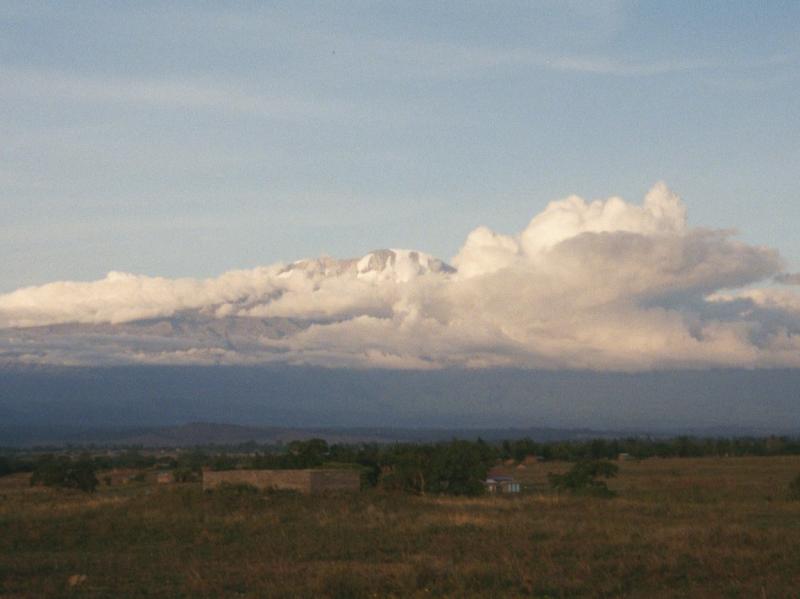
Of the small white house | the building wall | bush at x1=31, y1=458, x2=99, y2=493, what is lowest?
bush at x1=31, y1=458, x2=99, y2=493

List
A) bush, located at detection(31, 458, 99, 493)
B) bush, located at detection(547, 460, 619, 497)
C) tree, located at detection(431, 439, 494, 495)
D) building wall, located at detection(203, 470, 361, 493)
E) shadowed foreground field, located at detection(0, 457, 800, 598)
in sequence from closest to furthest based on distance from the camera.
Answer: shadowed foreground field, located at detection(0, 457, 800, 598), building wall, located at detection(203, 470, 361, 493), tree, located at detection(431, 439, 494, 495), bush, located at detection(547, 460, 619, 497), bush, located at detection(31, 458, 99, 493)

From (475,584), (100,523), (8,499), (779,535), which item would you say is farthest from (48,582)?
(8,499)

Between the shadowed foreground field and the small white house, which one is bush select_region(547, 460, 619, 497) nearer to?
the small white house

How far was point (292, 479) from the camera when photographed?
143ft

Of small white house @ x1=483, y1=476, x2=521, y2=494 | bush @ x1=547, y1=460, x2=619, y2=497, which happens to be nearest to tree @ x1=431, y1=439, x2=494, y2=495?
bush @ x1=547, y1=460, x2=619, y2=497

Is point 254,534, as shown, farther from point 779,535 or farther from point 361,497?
point 779,535

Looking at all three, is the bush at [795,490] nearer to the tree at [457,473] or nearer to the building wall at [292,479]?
the tree at [457,473]

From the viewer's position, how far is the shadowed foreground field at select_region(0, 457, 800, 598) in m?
21.1

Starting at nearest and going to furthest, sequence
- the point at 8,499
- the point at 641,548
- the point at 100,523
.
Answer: the point at 641,548 < the point at 100,523 < the point at 8,499

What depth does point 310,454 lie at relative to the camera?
167 feet

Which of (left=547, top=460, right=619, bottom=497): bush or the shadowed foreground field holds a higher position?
(left=547, top=460, right=619, bottom=497): bush

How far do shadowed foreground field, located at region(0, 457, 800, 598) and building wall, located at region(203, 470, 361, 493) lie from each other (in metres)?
2.33

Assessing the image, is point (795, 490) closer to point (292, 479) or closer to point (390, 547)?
point (292, 479)

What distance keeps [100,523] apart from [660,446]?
307ft
